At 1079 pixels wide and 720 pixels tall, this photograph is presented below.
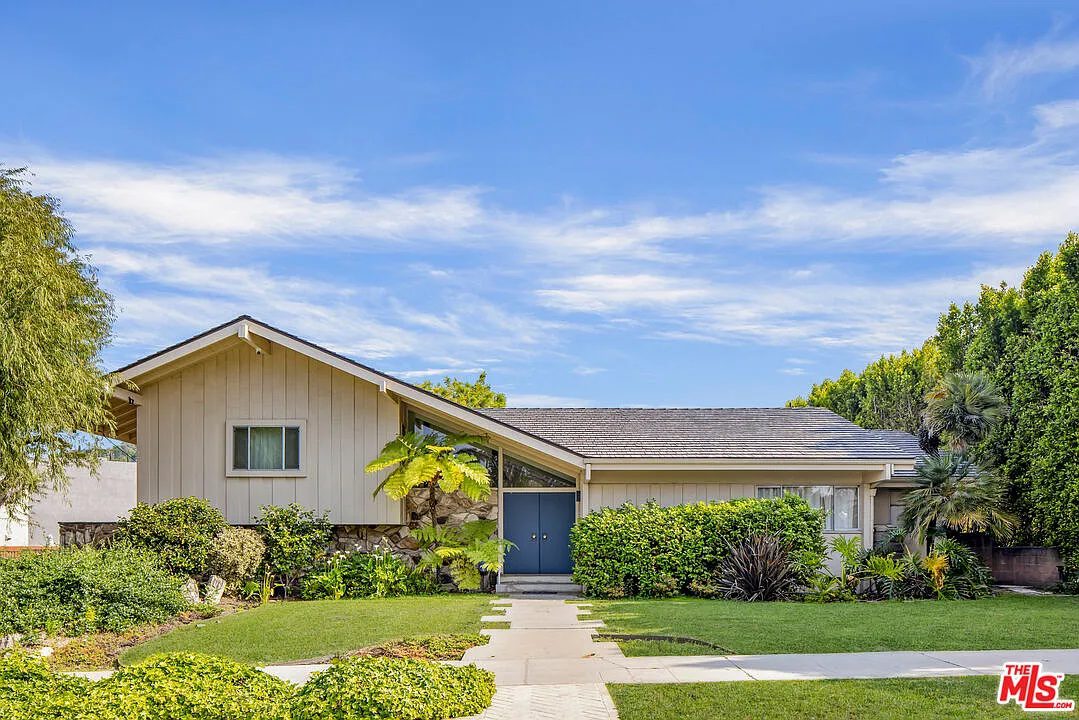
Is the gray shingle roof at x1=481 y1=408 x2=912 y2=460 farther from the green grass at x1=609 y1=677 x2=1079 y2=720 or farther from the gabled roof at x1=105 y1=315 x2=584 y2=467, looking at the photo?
the green grass at x1=609 y1=677 x2=1079 y2=720

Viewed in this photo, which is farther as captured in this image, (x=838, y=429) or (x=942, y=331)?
(x=942, y=331)

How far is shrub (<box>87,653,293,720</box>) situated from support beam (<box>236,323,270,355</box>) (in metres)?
10.1

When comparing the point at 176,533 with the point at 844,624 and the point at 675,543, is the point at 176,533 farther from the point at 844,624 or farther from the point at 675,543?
the point at 844,624

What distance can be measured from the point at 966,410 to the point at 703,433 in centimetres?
565

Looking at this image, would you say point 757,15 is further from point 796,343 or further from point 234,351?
point 796,343

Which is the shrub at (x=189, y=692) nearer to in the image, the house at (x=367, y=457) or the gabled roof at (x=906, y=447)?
the house at (x=367, y=457)

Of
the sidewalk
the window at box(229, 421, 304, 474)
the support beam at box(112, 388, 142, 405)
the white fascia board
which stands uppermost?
the support beam at box(112, 388, 142, 405)

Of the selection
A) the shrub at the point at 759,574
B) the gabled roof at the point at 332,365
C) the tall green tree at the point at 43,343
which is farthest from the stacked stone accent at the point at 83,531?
the shrub at the point at 759,574

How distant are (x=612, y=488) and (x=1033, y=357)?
28.5 ft

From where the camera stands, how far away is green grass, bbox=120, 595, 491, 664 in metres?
10.7

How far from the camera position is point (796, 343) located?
25.7 meters

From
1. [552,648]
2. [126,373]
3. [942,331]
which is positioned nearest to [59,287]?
[126,373]

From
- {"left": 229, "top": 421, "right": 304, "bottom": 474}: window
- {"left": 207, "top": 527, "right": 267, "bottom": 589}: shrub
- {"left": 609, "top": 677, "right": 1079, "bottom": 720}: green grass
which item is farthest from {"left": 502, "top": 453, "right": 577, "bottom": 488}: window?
{"left": 609, "top": 677, "right": 1079, "bottom": 720}: green grass

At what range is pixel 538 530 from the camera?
18.9m
